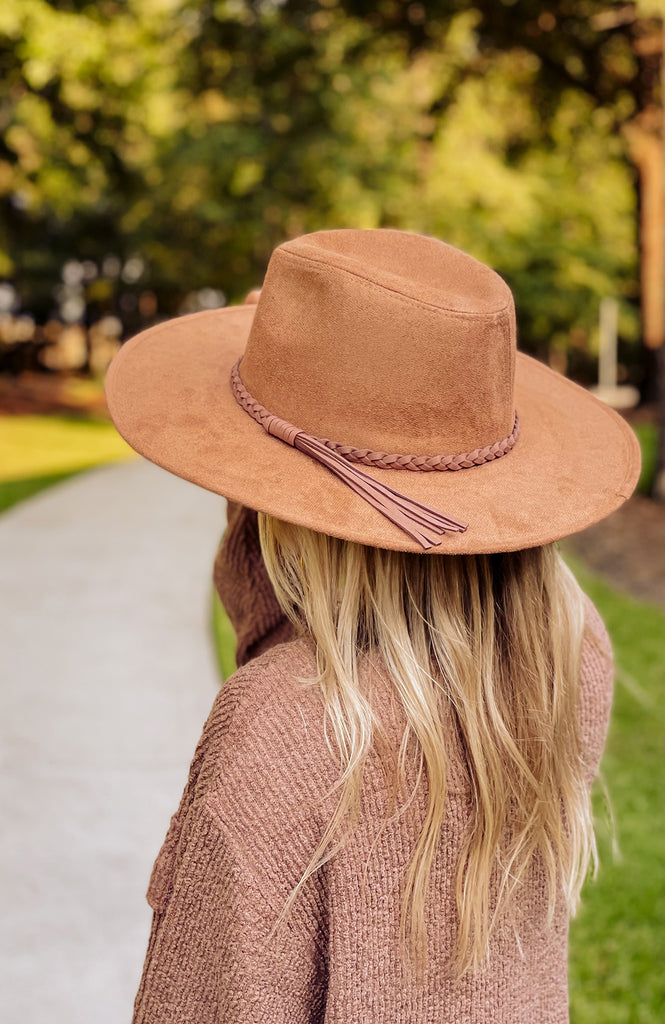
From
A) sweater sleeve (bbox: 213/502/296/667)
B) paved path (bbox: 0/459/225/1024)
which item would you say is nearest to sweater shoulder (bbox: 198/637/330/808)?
sweater sleeve (bbox: 213/502/296/667)

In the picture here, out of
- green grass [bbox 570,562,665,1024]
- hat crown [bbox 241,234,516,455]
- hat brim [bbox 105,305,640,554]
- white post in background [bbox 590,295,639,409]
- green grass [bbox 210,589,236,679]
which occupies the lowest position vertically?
white post in background [bbox 590,295,639,409]

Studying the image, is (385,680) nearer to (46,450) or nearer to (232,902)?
(232,902)

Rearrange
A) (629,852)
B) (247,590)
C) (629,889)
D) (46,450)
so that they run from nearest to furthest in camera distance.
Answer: (247,590) < (629,889) < (629,852) < (46,450)

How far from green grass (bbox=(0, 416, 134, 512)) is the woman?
926cm

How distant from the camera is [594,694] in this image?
1.46 metres

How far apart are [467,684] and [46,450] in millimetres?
15648

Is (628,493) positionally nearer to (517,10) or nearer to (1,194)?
(517,10)

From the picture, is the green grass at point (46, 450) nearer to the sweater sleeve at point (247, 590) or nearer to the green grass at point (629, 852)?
the green grass at point (629, 852)

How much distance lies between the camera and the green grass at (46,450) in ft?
39.9

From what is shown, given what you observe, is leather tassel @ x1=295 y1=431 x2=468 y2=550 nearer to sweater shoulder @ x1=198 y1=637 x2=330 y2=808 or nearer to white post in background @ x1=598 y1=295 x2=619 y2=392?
sweater shoulder @ x1=198 y1=637 x2=330 y2=808

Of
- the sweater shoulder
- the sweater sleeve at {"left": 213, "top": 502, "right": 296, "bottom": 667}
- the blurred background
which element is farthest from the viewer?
the blurred background

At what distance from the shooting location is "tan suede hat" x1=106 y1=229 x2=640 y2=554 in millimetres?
1271

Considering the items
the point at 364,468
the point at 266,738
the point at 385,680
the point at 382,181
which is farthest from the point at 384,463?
the point at 382,181

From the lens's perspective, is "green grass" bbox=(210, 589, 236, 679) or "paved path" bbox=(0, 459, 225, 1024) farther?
"green grass" bbox=(210, 589, 236, 679)
